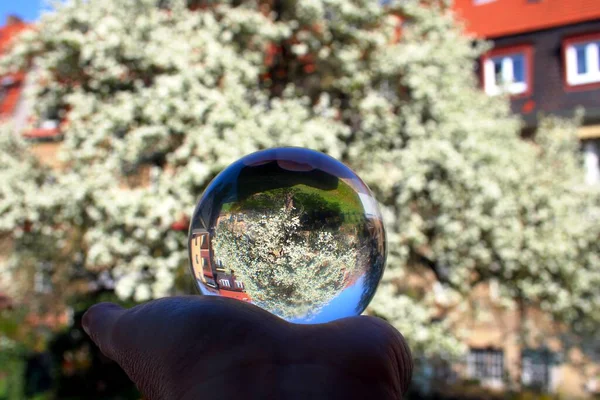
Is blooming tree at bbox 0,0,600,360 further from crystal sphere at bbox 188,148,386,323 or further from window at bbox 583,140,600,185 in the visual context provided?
crystal sphere at bbox 188,148,386,323

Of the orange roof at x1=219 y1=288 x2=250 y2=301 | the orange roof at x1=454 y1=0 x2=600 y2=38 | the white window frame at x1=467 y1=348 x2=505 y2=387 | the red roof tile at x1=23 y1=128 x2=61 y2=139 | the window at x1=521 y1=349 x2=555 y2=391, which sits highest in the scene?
the orange roof at x1=454 y1=0 x2=600 y2=38

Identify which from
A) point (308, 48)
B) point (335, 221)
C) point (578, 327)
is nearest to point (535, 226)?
point (578, 327)

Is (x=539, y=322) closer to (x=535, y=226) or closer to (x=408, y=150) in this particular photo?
(x=535, y=226)

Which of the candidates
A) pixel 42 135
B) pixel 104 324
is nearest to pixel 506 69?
pixel 42 135

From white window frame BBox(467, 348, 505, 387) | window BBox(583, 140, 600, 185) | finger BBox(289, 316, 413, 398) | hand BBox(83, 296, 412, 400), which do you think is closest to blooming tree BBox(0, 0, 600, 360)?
window BBox(583, 140, 600, 185)

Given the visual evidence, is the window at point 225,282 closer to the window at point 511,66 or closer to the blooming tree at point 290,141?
the blooming tree at point 290,141
